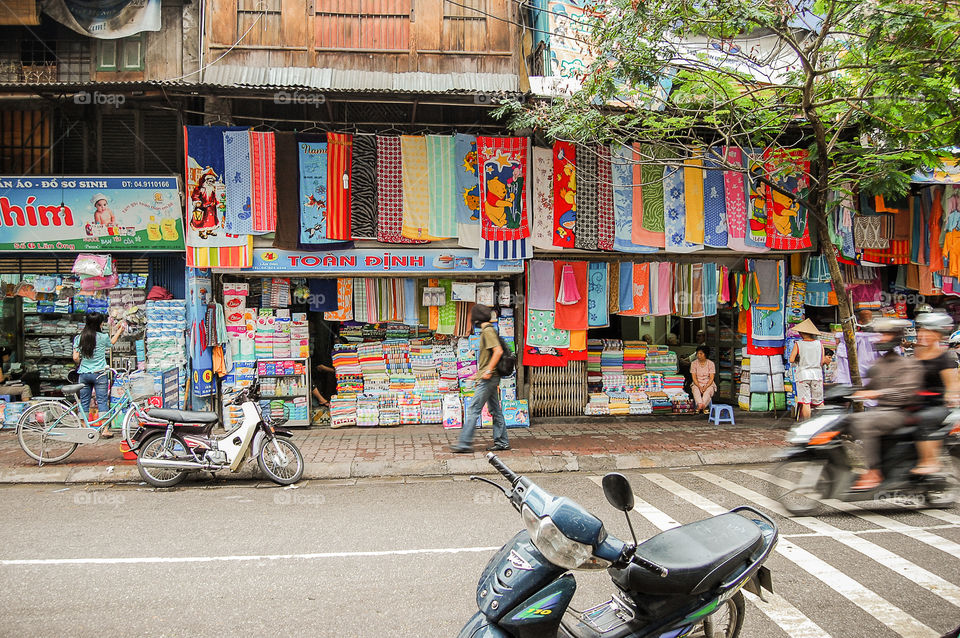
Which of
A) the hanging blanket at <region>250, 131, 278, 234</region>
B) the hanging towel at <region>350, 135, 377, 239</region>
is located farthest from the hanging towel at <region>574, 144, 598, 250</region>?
the hanging blanket at <region>250, 131, 278, 234</region>

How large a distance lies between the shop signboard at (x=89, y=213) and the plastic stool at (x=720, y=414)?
30.8 ft

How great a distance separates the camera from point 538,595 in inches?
108

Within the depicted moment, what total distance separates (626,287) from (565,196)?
189 centimetres

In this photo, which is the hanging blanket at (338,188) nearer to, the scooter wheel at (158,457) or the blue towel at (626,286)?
the scooter wheel at (158,457)

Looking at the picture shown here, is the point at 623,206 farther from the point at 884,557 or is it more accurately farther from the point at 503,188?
the point at 884,557

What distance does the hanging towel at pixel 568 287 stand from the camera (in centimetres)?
1057

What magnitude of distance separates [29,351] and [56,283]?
1.36 m

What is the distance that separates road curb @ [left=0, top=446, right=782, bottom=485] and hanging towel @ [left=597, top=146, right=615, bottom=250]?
137 inches

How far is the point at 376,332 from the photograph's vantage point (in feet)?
35.9

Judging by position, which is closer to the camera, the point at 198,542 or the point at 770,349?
the point at 198,542

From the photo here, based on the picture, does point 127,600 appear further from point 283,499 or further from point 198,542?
point 283,499

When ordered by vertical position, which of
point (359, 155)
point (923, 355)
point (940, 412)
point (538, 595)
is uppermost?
point (359, 155)

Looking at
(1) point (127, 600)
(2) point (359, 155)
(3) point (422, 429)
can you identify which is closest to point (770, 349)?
(3) point (422, 429)

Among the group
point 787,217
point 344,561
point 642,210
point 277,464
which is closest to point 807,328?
point 787,217
